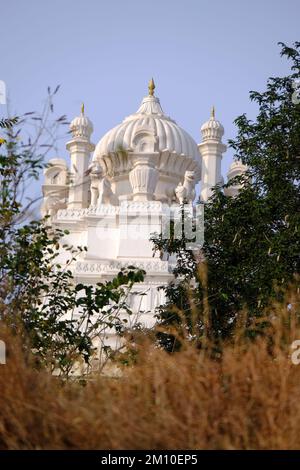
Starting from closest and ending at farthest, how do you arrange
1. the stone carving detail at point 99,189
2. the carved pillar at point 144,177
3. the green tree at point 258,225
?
the green tree at point 258,225 < the stone carving detail at point 99,189 < the carved pillar at point 144,177

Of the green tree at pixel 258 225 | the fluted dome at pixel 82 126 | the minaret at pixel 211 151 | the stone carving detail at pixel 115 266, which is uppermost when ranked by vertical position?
the fluted dome at pixel 82 126

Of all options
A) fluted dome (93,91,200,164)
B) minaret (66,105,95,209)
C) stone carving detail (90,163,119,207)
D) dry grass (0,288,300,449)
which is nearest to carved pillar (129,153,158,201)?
stone carving detail (90,163,119,207)

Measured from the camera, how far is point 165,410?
6328mm

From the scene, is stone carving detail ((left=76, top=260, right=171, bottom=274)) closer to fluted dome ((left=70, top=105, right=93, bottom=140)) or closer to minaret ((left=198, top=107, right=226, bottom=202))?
minaret ((left=198, top=107, right=226, bottom=202))

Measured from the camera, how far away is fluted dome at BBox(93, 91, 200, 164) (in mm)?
35125

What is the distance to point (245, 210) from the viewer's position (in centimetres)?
1538

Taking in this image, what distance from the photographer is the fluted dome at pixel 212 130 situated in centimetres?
3322

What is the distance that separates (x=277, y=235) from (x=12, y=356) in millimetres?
7629

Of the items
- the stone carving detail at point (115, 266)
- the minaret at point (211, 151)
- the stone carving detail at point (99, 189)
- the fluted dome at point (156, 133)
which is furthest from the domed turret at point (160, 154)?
the stone carving detail at point (115, 266)

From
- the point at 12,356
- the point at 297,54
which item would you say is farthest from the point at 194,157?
the point at 12,356

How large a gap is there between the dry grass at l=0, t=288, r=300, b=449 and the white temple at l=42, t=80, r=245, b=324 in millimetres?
17310

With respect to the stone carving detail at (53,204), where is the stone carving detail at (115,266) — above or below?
below

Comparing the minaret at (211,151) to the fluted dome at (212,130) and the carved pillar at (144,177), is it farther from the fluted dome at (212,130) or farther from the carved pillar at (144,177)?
the carved pillar at (144,177)

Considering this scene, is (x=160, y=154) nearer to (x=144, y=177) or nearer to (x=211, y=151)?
(x=211, y=151)
